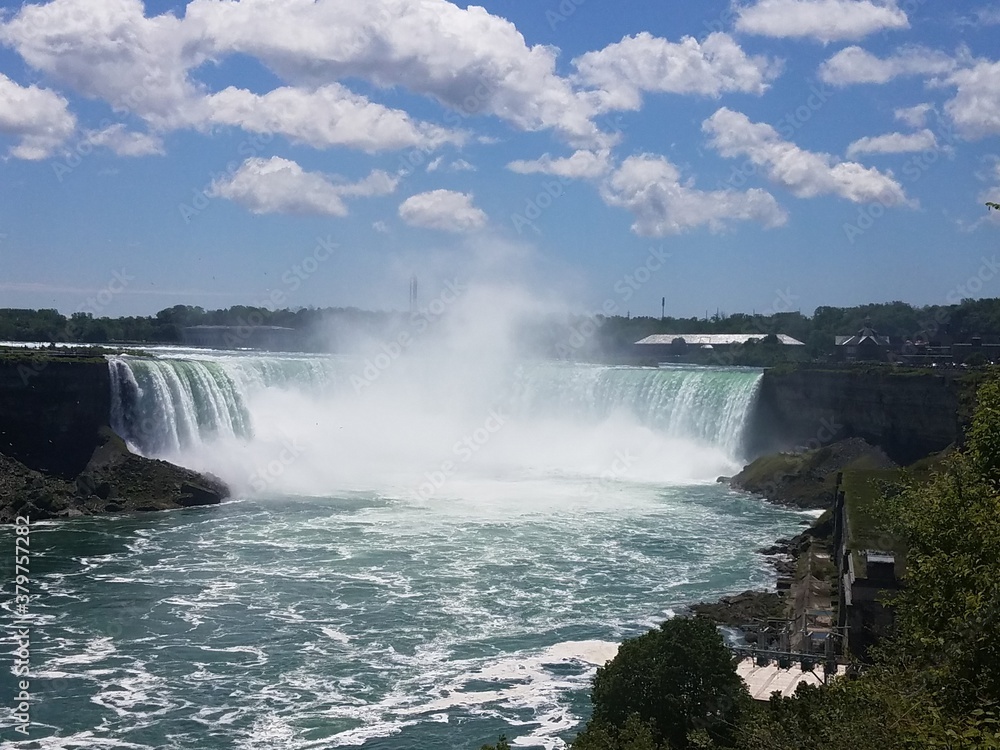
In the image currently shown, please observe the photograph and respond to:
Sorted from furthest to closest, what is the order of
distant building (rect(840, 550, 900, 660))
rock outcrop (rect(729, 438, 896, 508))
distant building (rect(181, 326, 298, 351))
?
distant building (rect(181, 326, 298, 351))
rock outcrop (rect(729, 438, 896, 508))
distant building (rect(840, 550, 900, 660))

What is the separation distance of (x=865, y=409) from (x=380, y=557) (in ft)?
70.5

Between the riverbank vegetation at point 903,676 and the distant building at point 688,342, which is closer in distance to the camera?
the riverbank vegetation at point 903,676

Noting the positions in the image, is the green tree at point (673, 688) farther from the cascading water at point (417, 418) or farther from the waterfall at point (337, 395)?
the waterfall at point (337, 395)

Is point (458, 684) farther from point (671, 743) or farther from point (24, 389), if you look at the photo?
point (24, 389)

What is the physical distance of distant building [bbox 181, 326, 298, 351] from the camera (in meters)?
72.5

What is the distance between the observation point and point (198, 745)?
12.8 metres

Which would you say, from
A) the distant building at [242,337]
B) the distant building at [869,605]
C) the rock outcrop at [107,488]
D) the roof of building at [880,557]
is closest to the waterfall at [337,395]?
the rock outcrop at [107,488]

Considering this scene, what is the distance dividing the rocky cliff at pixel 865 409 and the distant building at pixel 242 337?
39.9m

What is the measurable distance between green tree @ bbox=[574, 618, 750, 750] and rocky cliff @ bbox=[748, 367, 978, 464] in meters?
20.8

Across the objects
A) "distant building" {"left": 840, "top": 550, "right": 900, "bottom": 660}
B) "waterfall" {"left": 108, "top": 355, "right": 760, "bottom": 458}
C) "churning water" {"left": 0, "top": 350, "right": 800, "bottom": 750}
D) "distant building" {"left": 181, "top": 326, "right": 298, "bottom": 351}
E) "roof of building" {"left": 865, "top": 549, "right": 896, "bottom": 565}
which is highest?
"distant building" {"left": 181, "top": 326, "right": 298, "bottom": 351}

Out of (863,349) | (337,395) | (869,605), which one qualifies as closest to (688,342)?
(863,349)

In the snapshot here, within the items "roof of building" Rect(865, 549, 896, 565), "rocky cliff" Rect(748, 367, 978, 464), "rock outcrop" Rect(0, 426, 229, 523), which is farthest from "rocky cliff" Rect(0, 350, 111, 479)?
"roof of building" Rect(865, 549, 896, 565)

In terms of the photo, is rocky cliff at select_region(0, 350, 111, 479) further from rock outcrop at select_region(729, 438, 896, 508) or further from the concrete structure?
the concrete structure

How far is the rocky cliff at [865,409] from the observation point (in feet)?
110
